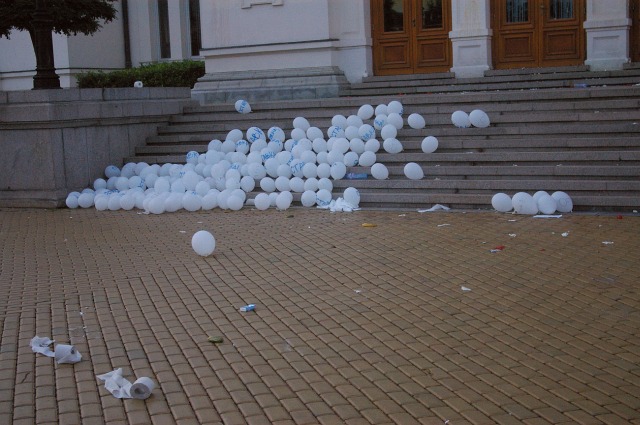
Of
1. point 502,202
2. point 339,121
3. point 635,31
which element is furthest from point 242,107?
point 635,31

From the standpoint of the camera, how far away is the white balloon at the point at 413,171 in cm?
1290

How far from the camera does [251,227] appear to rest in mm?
11547

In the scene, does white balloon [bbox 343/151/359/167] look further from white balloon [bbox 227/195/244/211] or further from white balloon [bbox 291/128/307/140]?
white balloon [bbox 227/195/244/211]

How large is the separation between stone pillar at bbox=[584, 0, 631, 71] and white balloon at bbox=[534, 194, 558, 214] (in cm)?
676

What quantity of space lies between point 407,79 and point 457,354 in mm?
13384

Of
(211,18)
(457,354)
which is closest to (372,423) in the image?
(457,354)

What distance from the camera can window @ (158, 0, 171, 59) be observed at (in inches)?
1081

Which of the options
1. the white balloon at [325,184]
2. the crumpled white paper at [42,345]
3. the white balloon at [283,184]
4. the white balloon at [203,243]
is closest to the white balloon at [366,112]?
the white balloon at [325,184]

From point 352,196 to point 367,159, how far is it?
3.65 feet

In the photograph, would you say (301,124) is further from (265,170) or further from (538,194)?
(538,194)

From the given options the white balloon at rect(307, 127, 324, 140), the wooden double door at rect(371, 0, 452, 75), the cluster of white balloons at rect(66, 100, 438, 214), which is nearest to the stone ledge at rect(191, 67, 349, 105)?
the wooden double door at rect(371, 0, 452, 75)

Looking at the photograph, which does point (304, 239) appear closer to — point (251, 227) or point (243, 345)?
point (251, 227)

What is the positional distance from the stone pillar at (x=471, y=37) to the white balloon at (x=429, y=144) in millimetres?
5378

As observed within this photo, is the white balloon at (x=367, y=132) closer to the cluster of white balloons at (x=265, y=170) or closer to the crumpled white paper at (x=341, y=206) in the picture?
the cluster of white balloons at (x=265, y=170)
